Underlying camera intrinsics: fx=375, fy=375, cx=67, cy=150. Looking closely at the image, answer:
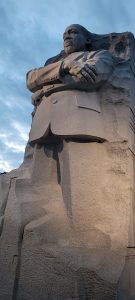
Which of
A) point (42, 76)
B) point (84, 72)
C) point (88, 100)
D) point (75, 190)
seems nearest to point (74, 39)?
point (42, 76)

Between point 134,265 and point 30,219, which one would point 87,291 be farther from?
point 30,219

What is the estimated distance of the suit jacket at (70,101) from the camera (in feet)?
14.3

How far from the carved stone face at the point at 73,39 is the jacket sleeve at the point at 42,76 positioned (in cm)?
56

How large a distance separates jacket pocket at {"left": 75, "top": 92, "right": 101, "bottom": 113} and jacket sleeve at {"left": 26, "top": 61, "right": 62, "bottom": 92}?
0.41 meters

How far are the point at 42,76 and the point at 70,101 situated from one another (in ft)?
2.18

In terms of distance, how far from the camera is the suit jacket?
436cm

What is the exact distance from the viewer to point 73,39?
5285mm

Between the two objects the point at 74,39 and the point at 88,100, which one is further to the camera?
the point at 74,39

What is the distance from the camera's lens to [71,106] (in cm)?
453

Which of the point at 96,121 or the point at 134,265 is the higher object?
the point at 96,121

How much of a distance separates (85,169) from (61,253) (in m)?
0.94

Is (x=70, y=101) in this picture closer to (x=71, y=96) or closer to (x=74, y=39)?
(x=71, y=96)

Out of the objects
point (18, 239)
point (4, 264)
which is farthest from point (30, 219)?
point (4, 264)

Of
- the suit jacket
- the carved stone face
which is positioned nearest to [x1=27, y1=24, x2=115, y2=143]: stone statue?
the suit jacket
